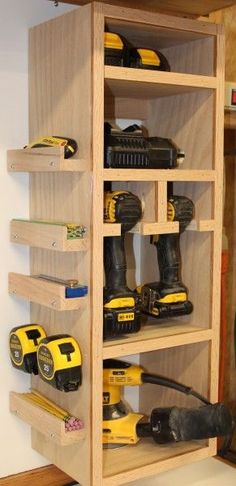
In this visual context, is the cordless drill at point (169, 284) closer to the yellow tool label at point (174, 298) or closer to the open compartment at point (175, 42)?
the yellow tool label at point (174, 298)

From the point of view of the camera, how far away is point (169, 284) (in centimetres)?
160

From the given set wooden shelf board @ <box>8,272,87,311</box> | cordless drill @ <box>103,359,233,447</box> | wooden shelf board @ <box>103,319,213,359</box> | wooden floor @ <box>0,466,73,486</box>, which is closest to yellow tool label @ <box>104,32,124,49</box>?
wooden shelf board @ <box>8,272,87,311</box>

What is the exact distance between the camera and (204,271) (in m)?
1.61

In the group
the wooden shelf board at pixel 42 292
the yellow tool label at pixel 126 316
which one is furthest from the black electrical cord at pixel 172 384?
the wooden shelf board at pixel 42 292

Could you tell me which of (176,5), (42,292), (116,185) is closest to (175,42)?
(176,5)

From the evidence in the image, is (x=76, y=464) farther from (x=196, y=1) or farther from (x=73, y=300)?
(x=196, y=1)

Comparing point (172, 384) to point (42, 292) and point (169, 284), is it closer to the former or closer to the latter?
point (169, 284)

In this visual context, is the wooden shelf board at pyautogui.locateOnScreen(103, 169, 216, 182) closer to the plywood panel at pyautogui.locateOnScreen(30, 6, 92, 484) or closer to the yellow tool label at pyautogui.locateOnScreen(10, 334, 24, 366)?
the plywood panel at pyautogui.locateOnScreen(30, 6, 92, 484)

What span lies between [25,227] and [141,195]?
0.91ft

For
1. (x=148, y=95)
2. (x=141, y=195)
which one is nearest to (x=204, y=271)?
(x=141, y=195)

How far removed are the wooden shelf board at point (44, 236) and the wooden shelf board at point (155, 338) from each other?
234mm

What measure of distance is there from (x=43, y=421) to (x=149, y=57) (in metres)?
0.86

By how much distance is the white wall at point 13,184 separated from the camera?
61.1 inches

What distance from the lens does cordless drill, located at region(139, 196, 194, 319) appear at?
5.19 ft
